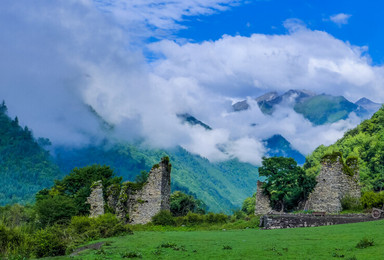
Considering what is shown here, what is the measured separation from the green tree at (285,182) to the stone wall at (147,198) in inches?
337

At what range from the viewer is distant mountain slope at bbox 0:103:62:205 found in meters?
92.4

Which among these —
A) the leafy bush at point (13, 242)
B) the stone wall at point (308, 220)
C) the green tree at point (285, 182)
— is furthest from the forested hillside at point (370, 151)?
the leafy bush at point (13, 242)

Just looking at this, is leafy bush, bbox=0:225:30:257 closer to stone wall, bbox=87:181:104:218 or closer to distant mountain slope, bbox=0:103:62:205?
stone wall, bbox=87:181:104:218

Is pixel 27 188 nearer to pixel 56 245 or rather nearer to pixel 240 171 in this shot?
pixel 240 171

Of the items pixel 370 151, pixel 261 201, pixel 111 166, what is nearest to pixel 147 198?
pixel 261 201

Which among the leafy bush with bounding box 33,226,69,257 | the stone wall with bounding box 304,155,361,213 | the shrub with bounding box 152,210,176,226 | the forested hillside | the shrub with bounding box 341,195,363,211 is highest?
the forested hillside

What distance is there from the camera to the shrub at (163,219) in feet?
112

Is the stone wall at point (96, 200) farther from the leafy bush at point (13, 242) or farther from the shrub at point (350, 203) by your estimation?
the shrub at point (350, 203)

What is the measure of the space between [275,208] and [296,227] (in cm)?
1269

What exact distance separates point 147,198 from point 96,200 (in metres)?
4.72

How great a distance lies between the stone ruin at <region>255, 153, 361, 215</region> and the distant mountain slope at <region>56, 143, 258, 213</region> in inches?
2479

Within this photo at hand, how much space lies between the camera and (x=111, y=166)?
328 ft

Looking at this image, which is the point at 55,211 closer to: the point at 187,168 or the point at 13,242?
the point at 13,242

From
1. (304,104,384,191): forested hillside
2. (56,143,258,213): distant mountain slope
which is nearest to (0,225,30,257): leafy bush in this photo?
(304,104,384,191): forested hillside
